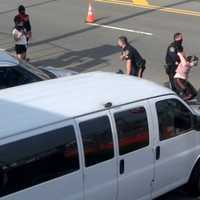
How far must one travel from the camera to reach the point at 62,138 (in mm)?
7520

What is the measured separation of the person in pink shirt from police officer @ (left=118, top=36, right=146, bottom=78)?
2.61 ft

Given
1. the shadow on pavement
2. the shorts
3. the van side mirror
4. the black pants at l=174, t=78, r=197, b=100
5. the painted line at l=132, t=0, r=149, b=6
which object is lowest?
the shadow on pavement

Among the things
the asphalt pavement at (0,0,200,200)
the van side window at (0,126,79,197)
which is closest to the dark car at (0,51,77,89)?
the van side window at (0,126,79,197)

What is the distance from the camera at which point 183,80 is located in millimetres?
14648

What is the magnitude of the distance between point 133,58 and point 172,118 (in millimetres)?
5514

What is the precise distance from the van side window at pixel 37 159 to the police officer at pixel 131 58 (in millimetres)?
6926

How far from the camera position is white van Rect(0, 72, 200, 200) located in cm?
720

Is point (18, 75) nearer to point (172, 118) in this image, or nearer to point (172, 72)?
point (172, 118)

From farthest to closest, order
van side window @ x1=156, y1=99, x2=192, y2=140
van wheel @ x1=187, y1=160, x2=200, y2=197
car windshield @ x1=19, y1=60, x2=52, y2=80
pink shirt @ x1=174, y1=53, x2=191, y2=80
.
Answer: pink shirt @ x1=174, y1=53, x2=191, y2=80 < car windshield @ x1=19, y1=60, x2=52, y2=80 < van wheel @ x1=187, y1=160, x2=200, y2=197 < van side window @ x1=156, y1=99, x2=192, y2=140

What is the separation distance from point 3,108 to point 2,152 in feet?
2.29

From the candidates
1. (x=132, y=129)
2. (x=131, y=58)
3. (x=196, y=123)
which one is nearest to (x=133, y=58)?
(x=131, y=58)

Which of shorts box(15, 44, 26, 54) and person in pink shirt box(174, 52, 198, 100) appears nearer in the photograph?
person in pink shirt box(174, 52, 198, 100)

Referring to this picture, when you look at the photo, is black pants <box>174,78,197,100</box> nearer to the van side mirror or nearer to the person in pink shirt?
the person in pink shirt

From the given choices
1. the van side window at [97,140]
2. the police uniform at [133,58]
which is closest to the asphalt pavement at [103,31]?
the police uniform at [133,58]
